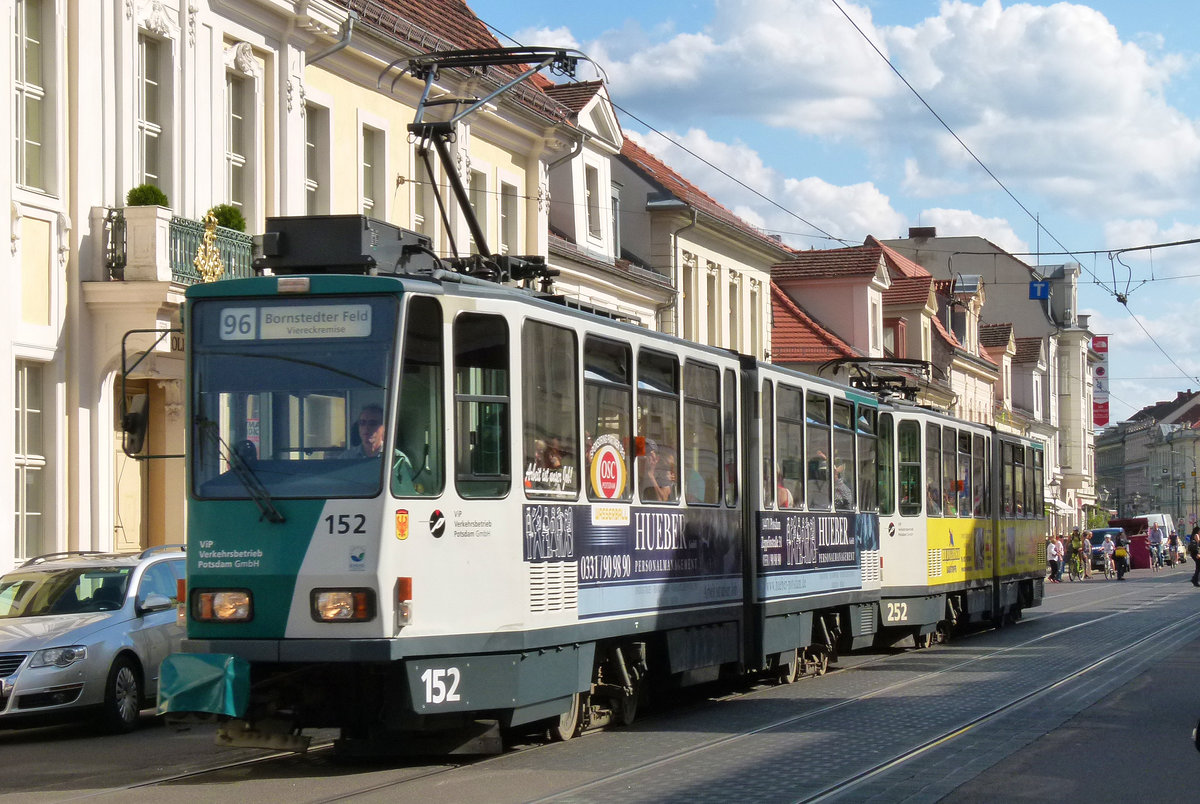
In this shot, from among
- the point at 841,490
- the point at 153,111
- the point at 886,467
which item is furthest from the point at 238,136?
the point at 841,490

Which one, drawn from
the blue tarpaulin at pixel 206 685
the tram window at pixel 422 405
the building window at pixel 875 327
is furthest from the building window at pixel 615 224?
the blue tarpaulin at pixel 206 685

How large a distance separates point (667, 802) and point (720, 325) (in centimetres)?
3406

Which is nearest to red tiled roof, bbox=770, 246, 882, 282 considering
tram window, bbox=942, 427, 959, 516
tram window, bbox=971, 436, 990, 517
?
tram window, bbox=971, 436, 990, 517

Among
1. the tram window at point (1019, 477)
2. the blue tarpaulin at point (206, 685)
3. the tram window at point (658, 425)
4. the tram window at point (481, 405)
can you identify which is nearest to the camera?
the blue tarpaulin at point (206, 685)

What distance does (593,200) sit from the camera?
118 feet

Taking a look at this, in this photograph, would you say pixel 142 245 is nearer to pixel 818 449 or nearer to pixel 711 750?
pixel 818 449

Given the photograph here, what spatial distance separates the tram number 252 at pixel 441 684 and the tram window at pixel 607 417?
2.14 meters

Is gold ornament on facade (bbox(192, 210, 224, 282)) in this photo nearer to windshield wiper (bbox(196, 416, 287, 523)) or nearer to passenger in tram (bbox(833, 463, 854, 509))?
passenger in tram (bbox(833, 463, 854, 509))

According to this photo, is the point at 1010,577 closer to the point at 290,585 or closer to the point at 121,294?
the point at 121,294

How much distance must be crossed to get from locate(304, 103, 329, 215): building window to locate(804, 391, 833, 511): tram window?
9571mm

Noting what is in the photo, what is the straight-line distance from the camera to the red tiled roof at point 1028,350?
8650 cm

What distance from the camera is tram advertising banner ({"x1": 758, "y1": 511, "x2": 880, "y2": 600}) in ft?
54.5

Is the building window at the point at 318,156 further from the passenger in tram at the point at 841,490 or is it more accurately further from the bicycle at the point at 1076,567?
the bicycle at the point at 1076,567

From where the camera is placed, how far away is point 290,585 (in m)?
10.8
